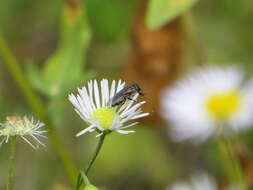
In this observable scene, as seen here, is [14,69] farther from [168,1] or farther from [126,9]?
[126,9]

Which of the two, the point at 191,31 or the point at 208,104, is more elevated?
the point at 191,31

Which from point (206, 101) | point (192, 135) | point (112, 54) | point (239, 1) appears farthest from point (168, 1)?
point (112, 54)

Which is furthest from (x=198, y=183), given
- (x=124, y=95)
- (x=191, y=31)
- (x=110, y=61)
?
(x=124, y=95)

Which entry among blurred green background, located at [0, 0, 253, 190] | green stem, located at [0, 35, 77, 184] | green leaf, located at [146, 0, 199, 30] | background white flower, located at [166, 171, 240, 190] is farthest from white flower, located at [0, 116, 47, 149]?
background white flower, located at [166, 171, 240, 190]

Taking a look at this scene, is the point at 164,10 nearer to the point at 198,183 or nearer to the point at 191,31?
the point at 191,31

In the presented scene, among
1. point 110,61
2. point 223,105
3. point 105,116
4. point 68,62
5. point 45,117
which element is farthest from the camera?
point 110,61
